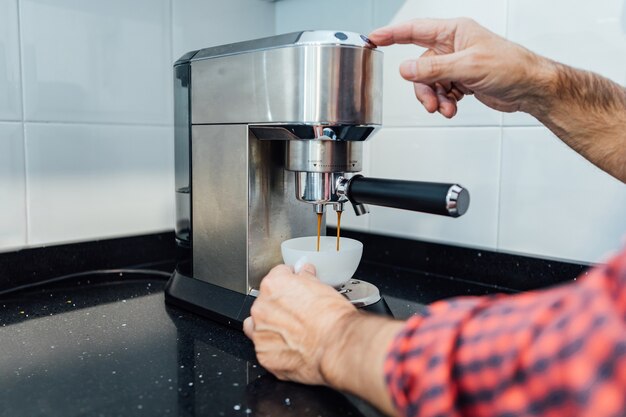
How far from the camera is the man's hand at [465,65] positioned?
23.9 inches

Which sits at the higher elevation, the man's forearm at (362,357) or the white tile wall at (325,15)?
the white tile wall at (325,15)

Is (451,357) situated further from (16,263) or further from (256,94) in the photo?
(16,263)

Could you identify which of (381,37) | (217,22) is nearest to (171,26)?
(217,22)

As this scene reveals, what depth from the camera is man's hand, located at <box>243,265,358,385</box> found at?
18.5 inches

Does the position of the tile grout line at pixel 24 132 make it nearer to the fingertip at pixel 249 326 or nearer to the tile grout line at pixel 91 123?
the tile grout line at pixel 91 123

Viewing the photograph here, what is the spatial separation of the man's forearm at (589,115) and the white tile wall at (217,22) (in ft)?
2.09

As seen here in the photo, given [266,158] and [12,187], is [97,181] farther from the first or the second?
[266,158]

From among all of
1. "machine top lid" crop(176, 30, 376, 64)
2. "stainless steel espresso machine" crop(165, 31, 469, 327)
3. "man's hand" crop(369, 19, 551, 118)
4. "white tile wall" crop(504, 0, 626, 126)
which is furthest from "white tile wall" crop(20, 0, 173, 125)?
"white tile wall" crop(504, 0, 626, 126)

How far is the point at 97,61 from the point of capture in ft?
3.03

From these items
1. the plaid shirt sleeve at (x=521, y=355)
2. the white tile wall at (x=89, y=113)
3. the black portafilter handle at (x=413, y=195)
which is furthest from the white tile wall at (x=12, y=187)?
the plaid shirt sleeve at (x=521, y=355)

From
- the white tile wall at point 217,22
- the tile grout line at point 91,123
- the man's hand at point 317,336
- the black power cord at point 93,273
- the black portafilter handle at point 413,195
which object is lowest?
the black power cord at point 93,273

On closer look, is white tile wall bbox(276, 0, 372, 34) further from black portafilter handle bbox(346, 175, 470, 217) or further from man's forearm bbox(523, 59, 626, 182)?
black portafilter handle bbox(346, 175, 470, 217)

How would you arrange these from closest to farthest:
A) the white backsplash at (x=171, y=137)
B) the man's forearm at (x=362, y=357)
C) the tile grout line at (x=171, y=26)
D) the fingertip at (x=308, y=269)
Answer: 1. the man's forearm at (x=362, y=357)
2. the fingertip at (x=308, y=269)
3. the white backsplash at (x=171, y=137)
4. the tile grout line at (x=171, y=26)

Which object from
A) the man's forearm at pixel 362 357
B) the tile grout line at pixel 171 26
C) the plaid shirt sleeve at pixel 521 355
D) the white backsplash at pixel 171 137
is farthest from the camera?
the tile grout line at pixel 171 26
